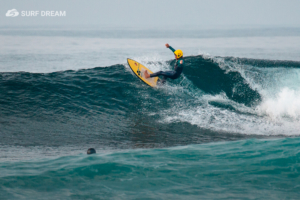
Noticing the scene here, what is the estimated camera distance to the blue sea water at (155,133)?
20.5 ft

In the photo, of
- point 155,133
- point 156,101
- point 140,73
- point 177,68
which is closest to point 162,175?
point 155,133

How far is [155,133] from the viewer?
10.1m

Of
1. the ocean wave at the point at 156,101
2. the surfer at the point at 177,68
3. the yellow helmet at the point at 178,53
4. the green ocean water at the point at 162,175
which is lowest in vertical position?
the green ocean water at the point at 162,175

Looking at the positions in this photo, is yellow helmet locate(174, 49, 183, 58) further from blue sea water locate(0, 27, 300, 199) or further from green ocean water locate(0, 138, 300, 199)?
green ocean water locate(0, 138, 300, 199)

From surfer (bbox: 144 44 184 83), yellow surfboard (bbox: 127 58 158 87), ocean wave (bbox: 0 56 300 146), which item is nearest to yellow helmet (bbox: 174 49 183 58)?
surfer (bbox: 144 44 184 83)

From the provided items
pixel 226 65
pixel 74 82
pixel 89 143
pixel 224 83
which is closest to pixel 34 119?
pixel 89 143

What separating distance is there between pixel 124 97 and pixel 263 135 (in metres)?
5.95

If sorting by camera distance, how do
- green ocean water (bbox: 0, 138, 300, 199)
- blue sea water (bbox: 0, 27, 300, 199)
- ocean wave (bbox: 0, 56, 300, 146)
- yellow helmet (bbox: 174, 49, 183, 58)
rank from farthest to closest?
yellow helmet (bbox: 174, 49, 183, 58) < ocean wave (bbox: 0, 56, 300, 146) < blue sea water (bbox: 0, 27, 300, 199) < green ocean water (bbox: 0, 138, 300, 199)

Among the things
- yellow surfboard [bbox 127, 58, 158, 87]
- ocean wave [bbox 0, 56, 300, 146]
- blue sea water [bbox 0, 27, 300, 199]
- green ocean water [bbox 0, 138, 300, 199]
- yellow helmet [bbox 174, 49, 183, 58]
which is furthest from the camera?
yellow surfboard [bbox 127, 58, 158, 87]

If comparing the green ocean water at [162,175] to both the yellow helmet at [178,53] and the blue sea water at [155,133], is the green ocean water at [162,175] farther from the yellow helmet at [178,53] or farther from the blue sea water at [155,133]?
the yellow helmet at [178,53]

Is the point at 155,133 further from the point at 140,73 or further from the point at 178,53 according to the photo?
the point at 140,73

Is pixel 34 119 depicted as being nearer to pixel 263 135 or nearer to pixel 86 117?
pixel 86 117

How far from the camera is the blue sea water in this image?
6234 mm

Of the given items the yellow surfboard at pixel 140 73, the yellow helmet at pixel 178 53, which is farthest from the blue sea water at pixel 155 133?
the yellow helmet at pixel 178 53
